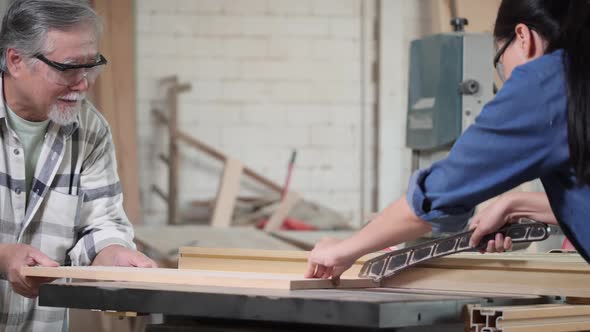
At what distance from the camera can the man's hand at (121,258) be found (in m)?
2.20

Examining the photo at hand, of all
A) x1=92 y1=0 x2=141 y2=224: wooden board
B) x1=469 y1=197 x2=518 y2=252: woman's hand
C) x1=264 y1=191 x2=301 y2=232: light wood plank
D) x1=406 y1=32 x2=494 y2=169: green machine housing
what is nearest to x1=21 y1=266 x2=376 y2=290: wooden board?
x1=469 y1=197 x2=518 y2=252: woman's hand

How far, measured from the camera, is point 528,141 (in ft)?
4.85

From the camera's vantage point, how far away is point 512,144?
4.87 feet

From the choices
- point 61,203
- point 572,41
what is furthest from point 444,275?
point 61,203

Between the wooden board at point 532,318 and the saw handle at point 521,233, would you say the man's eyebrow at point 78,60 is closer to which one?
the saw handle at point 521,233

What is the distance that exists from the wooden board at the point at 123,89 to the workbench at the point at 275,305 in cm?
396

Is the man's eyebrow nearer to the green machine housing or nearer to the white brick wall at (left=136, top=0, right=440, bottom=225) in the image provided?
the green machine housing

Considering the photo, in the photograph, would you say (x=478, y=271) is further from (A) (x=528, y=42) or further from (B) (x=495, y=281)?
(A) (x=528, y=42)

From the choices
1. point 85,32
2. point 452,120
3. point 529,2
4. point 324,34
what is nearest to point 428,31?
point 324,34

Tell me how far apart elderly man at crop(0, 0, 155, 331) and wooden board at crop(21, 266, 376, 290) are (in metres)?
0.30

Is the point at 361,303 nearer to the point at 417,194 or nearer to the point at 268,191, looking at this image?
the point at 417,194

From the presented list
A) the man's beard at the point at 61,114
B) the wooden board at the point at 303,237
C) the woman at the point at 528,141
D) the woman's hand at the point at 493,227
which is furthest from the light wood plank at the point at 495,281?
the wooden board at the point at 303,237

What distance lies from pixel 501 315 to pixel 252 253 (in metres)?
0.74

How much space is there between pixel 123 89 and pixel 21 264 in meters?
3.78
